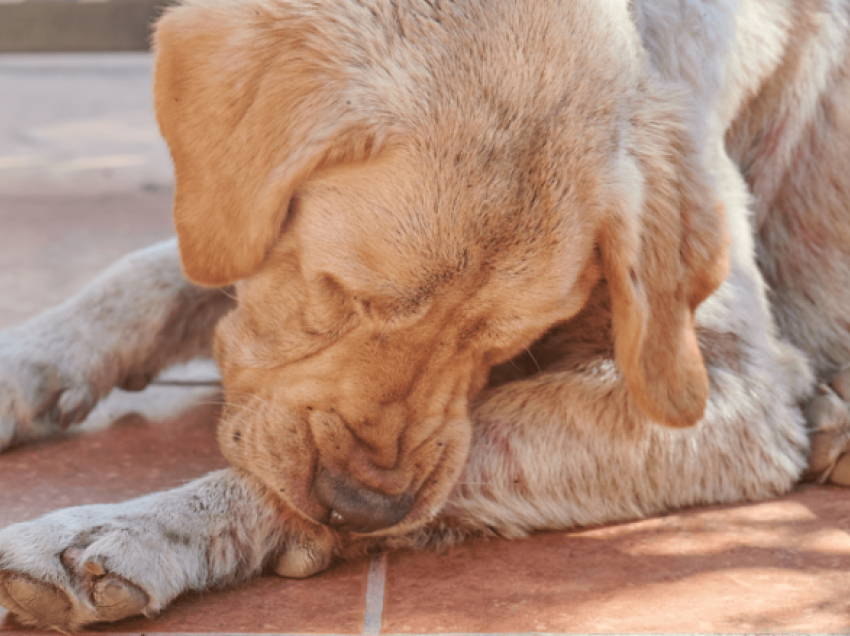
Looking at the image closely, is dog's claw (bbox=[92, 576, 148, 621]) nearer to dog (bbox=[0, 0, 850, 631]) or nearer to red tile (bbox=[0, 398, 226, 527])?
dog (bbox=[0, 0, 850, 631])

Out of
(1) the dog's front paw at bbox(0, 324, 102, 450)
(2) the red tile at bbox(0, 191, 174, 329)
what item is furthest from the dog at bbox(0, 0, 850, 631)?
(2) the red tile at bbox(0, 191, 174, 329)

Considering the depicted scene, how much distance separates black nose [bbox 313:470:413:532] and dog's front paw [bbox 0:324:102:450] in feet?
3.48

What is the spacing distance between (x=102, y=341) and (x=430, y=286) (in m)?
1.31

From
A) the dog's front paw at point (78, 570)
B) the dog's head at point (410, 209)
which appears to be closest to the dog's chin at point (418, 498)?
the dog's head at point (410, 209)

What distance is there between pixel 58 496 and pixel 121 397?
817 millimetres

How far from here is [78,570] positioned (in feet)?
6.24

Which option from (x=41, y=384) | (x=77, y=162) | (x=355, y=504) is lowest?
(x=77, y=162)

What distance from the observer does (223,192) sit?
2.12 metres

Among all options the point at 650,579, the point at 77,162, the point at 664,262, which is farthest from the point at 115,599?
the point at 77,162

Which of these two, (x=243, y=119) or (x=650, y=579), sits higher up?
(x=243, y=119)

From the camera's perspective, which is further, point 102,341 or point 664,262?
point 102,341

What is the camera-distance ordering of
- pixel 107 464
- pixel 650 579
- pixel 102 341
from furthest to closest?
pixel 102 341 < pixel 107 464 < pixel 650 579

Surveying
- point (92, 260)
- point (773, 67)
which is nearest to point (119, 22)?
point (92, 260)

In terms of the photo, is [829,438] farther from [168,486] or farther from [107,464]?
[107,464]
